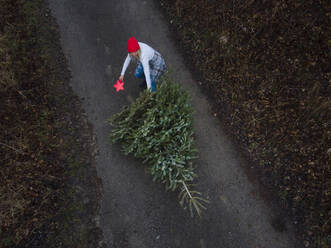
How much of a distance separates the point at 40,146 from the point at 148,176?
2.48 meters

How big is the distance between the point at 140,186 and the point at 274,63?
4437mm

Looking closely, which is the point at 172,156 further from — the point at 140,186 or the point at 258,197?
the point at 258,197

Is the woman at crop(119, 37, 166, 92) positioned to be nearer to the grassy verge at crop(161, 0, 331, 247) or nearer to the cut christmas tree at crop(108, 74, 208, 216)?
the cut christmas tree at crop(108, 74, 208, 216)

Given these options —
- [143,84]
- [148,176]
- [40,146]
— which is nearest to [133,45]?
[143,84]

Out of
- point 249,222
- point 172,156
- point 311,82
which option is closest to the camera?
point 172,156

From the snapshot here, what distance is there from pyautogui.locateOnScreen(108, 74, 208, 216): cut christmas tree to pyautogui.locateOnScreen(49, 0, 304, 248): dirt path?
1.66ft

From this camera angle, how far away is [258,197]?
13.9 ft

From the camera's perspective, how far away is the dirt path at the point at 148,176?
402 cm

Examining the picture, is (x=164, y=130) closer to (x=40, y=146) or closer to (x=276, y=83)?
(x=40, y=146)

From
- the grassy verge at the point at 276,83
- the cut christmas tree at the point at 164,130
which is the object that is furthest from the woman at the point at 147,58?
the grassy verge at the point at 276,83

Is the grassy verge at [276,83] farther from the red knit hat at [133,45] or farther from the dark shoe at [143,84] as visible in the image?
the red knit hat at [133,45]

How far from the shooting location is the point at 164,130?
12.4 feet

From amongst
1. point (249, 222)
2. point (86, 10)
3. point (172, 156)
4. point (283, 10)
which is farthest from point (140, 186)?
point (283, 10)

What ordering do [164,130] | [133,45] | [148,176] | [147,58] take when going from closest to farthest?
[133,45] < [147,58] < [164,130] < [148,176]
